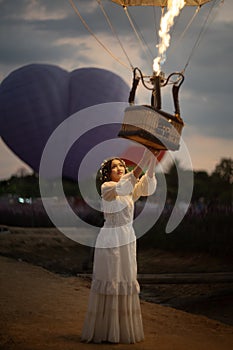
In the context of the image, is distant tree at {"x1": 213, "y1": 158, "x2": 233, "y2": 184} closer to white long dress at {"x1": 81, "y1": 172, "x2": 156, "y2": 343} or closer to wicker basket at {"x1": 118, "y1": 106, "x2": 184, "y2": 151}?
white long dress at {"x1": 81, "y1": 172, "x2": 156, "y2": 343}

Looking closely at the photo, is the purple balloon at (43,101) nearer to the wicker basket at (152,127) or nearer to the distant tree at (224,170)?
the distant tree at (224,170)

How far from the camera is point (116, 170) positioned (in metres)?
5.85

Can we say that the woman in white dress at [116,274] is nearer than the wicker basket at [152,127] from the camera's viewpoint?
No

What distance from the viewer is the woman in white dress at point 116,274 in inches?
221

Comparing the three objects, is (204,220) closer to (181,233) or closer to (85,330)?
(181,233)

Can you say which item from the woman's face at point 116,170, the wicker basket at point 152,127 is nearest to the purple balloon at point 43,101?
the woman's face at point 116,170

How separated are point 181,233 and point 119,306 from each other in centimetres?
916

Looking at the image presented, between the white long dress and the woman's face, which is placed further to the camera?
the woman's face

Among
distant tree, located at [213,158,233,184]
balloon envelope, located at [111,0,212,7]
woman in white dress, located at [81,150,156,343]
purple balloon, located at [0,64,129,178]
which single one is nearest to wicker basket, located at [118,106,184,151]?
woman in white dress, located at [81,150,156,343]

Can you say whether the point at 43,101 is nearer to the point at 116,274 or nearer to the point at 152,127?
the point at 116,274

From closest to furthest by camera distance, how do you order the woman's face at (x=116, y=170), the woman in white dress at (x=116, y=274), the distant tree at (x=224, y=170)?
the woman in white dress at (x=116, y=274) < the woman's face at (x=116, y=170) < the distant tree at (x=224, y=170)

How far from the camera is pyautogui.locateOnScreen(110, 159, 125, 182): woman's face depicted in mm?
5844

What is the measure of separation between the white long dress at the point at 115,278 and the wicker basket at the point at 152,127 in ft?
1.54

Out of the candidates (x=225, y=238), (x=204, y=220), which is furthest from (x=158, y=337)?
(x=204, y=220)
